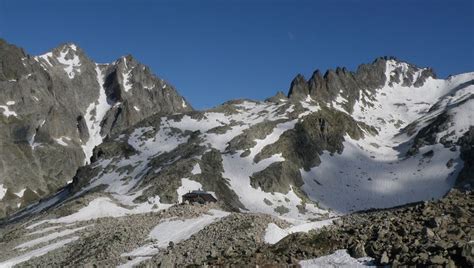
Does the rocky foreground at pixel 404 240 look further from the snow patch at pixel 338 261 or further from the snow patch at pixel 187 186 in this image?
the snow patch at pixel 187 186

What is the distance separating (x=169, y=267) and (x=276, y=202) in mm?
94181

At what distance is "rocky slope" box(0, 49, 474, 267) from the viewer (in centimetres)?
3719

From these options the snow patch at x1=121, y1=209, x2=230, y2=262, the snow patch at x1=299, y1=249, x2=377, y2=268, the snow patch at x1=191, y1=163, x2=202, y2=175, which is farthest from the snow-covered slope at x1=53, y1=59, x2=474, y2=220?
the snow patch at x1=299, y1=249, x2=377, y2=268

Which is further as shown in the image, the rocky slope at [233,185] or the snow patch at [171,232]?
the snow patch at [171,232]

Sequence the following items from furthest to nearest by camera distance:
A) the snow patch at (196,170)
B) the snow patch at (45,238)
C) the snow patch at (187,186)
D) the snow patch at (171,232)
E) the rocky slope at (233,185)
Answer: the snow patch at (196,170)
the snow patch at (187,186)
the snow patch at (45,238)
the snow patch at (171,232)
the rocky slope at (233,185)

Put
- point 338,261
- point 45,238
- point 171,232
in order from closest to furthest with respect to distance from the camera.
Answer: point 338,261 → point 171,232 → point 45,238

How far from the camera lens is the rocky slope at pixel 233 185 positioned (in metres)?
37.2

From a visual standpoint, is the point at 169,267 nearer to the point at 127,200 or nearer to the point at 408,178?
the point at 127,200

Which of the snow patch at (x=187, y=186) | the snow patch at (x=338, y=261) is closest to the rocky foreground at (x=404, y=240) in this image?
the snow patch at (x=338, y=261)

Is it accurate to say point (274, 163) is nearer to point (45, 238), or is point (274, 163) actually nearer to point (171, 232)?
point (45, 238)

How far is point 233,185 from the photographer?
12731 cm

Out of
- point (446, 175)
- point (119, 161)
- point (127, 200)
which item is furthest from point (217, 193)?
point (446, 175)

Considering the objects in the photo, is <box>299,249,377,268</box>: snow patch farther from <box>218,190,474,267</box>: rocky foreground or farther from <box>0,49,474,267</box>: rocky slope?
<box>0,49,474,267</box>: rocky slope

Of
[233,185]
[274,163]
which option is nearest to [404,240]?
[233,185]
